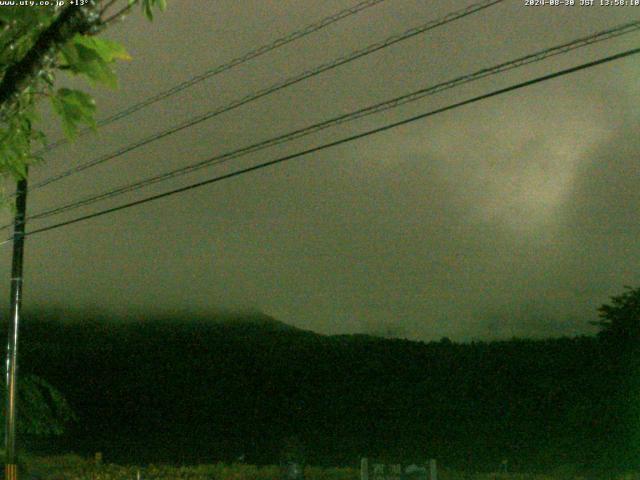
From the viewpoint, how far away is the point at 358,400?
143 ft

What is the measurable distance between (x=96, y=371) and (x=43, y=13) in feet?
156

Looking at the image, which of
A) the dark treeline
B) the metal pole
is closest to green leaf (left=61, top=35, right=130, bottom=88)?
the metal pole

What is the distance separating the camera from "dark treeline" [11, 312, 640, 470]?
3222 cm

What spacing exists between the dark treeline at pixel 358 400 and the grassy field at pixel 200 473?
203 cm

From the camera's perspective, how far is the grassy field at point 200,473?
2030 cm

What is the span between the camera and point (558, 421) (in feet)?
114

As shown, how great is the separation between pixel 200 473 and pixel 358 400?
2082cm

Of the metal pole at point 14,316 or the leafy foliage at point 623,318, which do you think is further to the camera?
the leafy foliage at point 623,318

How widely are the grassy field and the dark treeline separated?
203 cm

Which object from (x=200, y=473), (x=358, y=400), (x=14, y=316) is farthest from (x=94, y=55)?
(x=358, y=400)

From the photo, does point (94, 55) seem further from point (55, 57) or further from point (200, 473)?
point (200, 473)

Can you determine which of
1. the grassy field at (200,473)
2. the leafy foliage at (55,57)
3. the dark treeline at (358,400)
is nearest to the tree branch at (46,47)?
the leafy foliage at (55,57)

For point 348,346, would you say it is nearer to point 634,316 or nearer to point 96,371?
point 96,371

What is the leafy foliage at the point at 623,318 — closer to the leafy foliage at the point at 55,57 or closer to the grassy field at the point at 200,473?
the grassy field at the point at 200,473
